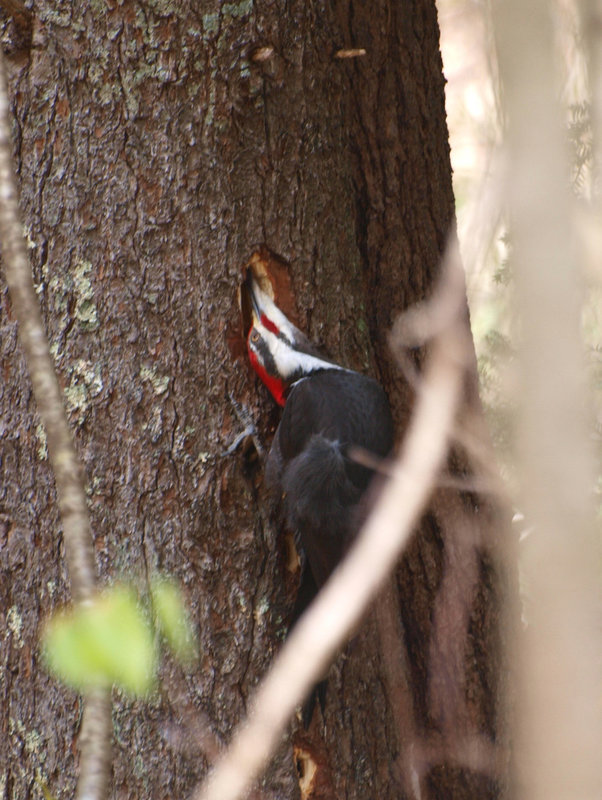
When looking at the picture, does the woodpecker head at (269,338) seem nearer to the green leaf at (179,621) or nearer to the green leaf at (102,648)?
the green leaf at (179,621)

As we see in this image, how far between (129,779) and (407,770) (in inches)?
30.9

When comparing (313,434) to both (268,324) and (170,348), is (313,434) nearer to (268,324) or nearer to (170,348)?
(268,324)

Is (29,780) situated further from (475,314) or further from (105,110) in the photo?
(475,314)

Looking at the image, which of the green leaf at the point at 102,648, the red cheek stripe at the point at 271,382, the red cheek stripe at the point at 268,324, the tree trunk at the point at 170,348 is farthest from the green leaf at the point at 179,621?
the green leaf at the point at 102,648

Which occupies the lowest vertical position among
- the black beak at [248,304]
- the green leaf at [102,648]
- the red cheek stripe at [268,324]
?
the red cheek stripe at [268,324]

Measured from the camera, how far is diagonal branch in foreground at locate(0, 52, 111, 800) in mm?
844

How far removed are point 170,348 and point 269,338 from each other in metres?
0.30

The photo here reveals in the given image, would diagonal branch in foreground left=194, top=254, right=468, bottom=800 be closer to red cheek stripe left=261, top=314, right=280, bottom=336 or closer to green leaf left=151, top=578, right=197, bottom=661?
green leaf left=151, top=578, right=197, bottom=661

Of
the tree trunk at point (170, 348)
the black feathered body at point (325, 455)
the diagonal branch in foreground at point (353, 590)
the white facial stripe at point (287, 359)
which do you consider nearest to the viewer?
the diagonal branch in foreground at point (353, 590)

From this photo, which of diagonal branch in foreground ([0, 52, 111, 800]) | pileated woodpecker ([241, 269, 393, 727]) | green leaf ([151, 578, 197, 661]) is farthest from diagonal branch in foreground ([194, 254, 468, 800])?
pileated woodpecker ([241, 269, 393, 727])

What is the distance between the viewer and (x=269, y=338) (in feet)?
8.23

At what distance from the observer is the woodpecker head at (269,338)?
8.02 ft

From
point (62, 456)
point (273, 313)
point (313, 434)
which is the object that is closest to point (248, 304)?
point (273, 313)

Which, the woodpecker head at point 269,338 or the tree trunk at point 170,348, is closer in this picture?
the tree trunk at point 170,348
